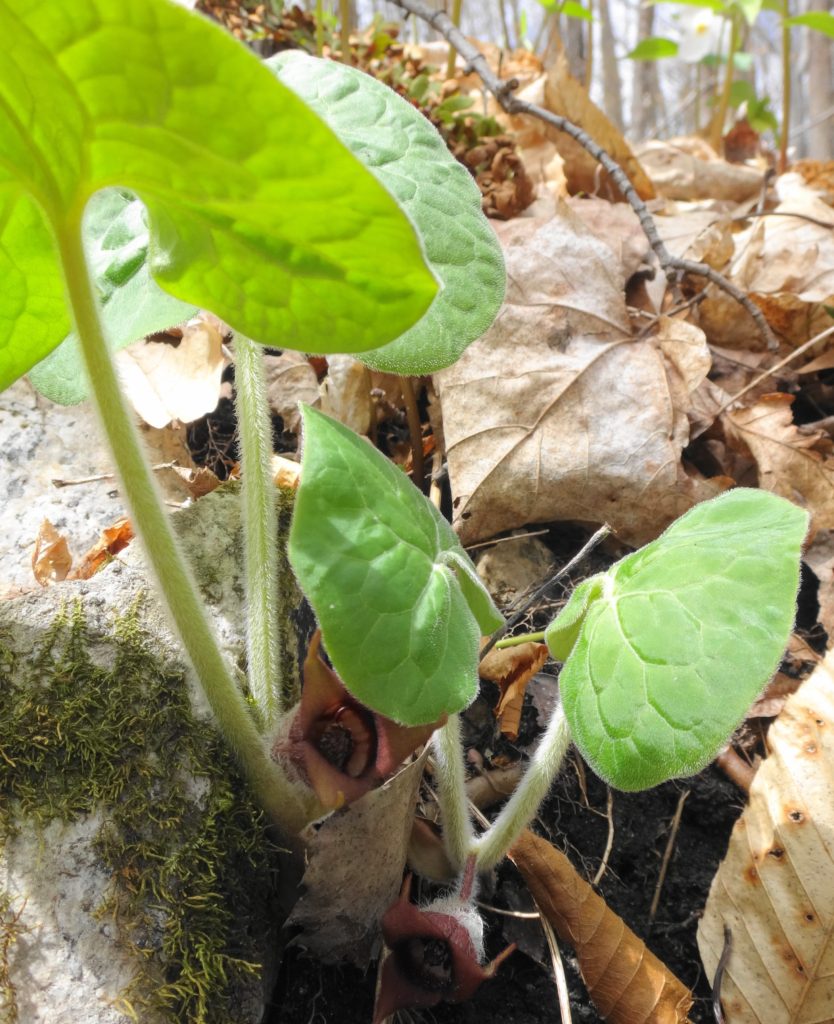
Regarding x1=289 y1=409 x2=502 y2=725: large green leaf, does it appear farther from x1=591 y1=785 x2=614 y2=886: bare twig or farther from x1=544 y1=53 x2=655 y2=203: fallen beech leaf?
x1=544 y1=53 x2=655 y2=203: fallen beech leaf

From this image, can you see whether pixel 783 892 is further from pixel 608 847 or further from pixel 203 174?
pixel 203 174

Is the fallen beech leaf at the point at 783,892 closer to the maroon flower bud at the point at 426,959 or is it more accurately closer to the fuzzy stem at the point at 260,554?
the maroon flower bud at the point at 426,959

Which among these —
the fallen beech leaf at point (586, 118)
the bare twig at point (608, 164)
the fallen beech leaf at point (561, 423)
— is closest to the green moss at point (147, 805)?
the fallen beech leaf at point (561, 423)

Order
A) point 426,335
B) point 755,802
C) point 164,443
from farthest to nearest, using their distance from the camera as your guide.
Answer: point 164,443
point 755,802
point 426,335

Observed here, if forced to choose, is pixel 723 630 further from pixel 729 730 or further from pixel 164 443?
pixel 164 443

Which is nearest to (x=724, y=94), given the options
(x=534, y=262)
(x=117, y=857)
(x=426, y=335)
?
(x=534, y=262)
